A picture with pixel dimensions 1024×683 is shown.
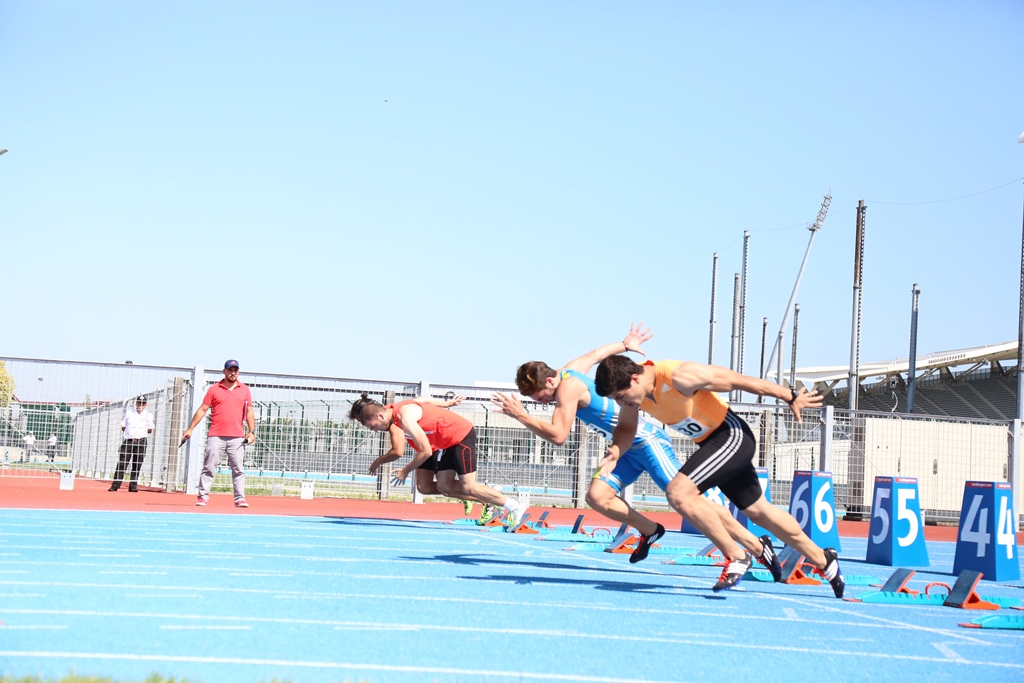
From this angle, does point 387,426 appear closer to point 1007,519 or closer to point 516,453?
point 1007,519

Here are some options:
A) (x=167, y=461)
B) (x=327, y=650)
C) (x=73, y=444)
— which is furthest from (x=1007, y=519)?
(x=73, y=444)

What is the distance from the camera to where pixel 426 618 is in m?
6.09

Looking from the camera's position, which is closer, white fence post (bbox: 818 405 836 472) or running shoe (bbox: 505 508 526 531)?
running shoe (bbox: 505 508 526 531)

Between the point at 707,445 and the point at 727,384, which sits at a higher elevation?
the point at 727,384

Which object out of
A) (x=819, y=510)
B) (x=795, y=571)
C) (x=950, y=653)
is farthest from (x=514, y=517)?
(x=950, y=653)

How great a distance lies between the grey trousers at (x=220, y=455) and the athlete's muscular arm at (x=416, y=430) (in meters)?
3.58

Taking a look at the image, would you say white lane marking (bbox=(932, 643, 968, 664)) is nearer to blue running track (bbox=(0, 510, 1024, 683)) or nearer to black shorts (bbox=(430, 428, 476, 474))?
blue running track (bbox=(0, 510, 1024, 683))

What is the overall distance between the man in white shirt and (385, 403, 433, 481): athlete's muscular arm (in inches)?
332

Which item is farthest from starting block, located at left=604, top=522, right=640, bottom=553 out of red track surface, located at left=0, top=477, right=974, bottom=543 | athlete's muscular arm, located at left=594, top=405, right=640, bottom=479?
red track surface, located at left=0, top=477, right=974, bottom=543

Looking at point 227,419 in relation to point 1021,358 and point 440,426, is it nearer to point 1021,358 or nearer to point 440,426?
point 440,426

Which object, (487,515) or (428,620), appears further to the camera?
(487,515)

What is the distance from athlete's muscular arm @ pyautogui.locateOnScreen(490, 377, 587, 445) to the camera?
7965 millimetres

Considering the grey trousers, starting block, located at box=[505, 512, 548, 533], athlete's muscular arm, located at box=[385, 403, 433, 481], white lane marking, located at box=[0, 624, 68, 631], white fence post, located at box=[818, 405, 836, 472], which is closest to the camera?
white lane marking, located at box=[0, 624, 68, 631]

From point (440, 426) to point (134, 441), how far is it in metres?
9.18
